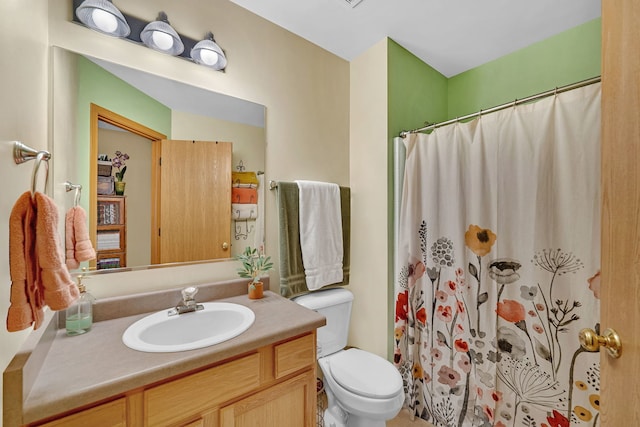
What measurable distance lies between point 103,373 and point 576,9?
8.94 ft

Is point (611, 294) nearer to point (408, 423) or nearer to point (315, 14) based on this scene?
point (408, 423)

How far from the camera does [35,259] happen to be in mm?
609

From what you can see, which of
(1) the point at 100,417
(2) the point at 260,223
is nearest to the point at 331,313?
(2) the point at 260,223

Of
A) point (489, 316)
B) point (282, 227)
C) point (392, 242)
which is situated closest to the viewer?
point (489, 316)

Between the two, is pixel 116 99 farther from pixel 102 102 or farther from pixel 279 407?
pixel 279 407

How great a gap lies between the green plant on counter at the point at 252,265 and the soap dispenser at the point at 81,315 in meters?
0.61

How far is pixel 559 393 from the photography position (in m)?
1.22

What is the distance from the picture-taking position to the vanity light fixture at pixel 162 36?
121cm

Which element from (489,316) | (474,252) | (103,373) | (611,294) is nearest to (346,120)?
(474,252)

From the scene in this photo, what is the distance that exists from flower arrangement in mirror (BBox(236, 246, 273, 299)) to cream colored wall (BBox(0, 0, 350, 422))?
0.08 m

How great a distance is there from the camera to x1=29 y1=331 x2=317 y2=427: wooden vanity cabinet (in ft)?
2.43

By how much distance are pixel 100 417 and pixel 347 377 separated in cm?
107

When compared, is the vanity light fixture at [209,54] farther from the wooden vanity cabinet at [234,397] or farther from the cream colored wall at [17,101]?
the wooden vanity cabinet at [234,397]

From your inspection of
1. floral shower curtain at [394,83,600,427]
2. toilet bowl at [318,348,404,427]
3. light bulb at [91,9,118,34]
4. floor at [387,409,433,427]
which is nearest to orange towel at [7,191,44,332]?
light bulb at [91,9,118,34]
